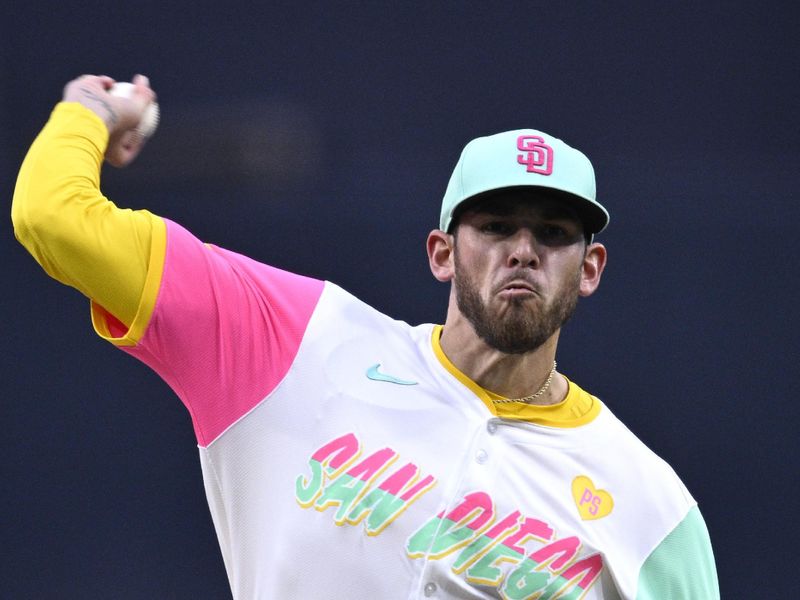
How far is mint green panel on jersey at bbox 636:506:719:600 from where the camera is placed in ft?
7.61

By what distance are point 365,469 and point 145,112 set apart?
74 centimetres

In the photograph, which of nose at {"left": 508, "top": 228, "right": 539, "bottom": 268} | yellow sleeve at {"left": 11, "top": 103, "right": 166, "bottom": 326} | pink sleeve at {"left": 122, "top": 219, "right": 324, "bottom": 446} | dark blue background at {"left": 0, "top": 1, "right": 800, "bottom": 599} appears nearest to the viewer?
yellow sleeve at {"left": 11, "top": 103, "right": 166, "bottom": 326}

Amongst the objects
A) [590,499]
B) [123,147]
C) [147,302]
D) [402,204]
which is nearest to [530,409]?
[590,499]

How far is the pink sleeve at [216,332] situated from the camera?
83.5 inches

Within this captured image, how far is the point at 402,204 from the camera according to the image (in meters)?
4.01

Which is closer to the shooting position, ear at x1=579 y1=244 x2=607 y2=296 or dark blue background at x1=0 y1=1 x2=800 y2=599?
ear at x1=579 y1=244 x2=607 y2=296

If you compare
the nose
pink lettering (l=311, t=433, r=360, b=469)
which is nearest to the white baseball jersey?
pink lettering (l=311, t=433, r=360, b=469)

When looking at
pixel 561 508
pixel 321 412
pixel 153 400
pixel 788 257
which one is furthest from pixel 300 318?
pixel 788 257

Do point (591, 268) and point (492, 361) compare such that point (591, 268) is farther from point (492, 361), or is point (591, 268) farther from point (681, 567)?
point (681, 567)

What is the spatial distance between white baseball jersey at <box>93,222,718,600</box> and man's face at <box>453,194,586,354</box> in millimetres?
149

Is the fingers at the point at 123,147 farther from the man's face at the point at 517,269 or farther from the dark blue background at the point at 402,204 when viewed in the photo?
the dark blue background at the point at 402,204

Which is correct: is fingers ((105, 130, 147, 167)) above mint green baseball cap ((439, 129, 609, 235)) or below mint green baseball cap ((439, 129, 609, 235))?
below

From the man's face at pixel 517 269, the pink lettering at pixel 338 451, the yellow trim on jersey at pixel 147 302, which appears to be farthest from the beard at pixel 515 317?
the yellow trim on jersey at pixel 147 302

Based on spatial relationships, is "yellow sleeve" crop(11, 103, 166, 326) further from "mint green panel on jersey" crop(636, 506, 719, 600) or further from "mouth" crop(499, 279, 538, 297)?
"mint green panel on jersey" crop(636, 506, 719, 600)
